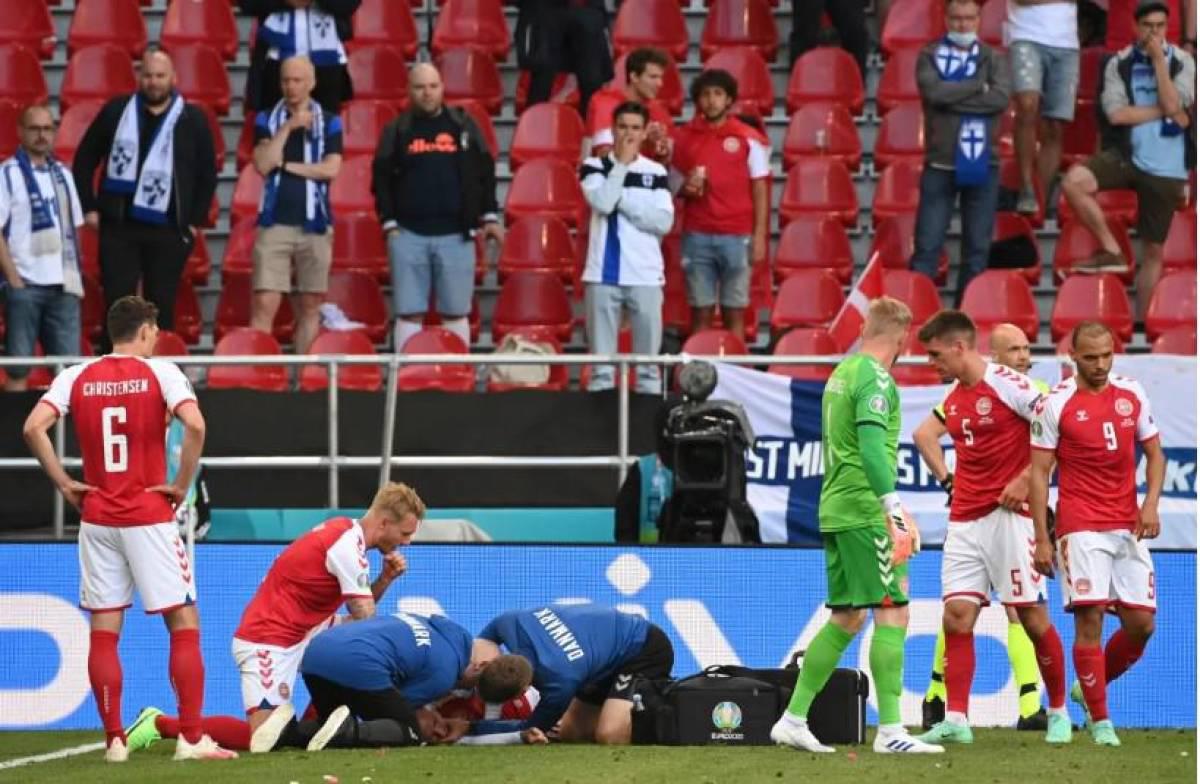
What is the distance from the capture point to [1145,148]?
17438 mm

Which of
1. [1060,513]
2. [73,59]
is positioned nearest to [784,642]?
[1060,513]

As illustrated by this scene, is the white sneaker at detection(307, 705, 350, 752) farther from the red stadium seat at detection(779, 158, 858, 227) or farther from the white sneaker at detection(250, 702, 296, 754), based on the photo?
the red stadium seat at detection(779, 158, 858, 227)

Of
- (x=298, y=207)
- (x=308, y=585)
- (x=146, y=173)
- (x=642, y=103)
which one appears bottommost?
(x=308, y=585)

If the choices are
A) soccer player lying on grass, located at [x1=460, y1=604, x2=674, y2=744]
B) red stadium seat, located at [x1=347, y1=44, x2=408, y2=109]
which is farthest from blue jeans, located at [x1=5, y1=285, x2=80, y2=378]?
soccer player lying on grass, located at [x1=460, y1=604, x2=674, y2=744]

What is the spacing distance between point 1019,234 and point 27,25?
7494 mm

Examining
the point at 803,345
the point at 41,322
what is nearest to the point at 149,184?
the point at 41,322

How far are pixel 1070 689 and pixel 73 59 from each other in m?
9.55

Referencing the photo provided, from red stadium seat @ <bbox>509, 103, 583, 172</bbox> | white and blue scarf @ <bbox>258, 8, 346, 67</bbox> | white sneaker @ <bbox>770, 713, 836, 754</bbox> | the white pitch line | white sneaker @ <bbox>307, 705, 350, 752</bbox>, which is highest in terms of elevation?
white and blue scarf @ <bbox>258, 8, 346, 67</bbox>

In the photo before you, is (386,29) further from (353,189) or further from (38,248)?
(38,248)

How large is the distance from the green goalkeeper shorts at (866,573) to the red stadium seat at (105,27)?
10.2m

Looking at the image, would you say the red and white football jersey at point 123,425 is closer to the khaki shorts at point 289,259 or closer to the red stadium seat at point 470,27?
the khaki shorts at point 289,259

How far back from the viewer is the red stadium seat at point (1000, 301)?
16.6 m

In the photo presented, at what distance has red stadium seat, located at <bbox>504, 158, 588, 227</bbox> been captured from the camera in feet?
58.2

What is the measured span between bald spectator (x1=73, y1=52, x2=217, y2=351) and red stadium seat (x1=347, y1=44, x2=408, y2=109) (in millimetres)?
2302
